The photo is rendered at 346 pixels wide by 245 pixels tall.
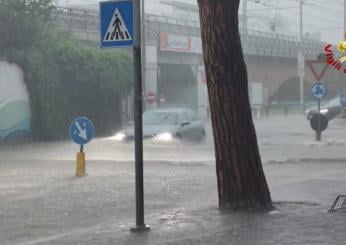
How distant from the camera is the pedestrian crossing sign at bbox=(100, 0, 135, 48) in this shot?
9.38 m

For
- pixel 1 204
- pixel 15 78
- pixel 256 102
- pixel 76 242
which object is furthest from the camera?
pixel 256 102

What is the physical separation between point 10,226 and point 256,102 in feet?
185

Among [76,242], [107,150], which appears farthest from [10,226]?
[107,150]

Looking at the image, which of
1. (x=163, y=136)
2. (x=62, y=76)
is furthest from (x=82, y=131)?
(x=62, y=76)

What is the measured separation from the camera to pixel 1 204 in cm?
1267

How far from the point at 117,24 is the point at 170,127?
53.7 feet

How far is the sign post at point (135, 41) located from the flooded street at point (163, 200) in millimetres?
538

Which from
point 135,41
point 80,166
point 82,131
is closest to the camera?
point 135,41

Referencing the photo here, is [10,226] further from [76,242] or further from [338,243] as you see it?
[338,243]

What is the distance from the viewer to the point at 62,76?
107 ft

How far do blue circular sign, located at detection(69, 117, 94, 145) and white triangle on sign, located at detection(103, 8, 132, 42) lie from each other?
24.8 ft

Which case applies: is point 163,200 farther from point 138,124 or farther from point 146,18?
point 146,18

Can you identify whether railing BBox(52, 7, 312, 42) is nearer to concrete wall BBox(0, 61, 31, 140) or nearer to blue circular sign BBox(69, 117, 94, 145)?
concrete wall BBox(0, 61, 31, 140)

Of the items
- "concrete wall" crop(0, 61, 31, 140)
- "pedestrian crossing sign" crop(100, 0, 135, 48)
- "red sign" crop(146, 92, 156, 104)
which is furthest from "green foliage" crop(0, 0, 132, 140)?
"pedestrian crossing sign" crop(100, 0, 135, 48)
